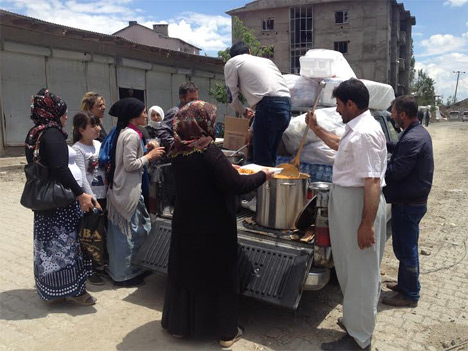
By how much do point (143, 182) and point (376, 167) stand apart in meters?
2.47

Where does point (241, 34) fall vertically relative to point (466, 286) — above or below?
above

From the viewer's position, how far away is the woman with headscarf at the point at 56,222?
130 inches

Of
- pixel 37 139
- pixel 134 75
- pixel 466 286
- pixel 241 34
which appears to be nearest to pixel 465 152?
pixel 241 34

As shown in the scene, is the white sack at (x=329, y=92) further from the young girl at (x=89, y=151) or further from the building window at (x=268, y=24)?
the building window at (x=268, y=24)

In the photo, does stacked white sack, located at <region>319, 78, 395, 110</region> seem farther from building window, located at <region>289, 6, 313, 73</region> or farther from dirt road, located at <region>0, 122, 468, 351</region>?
building window, located at <region>289, 6, 313, 73</region>

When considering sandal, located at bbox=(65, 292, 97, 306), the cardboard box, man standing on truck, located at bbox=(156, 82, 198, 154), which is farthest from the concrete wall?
sandal, located at bbox=(65, 292, 97, 306)

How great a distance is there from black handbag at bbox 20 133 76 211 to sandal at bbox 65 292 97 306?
2.96 ft

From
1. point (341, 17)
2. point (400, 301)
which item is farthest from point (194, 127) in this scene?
point (341, 17)

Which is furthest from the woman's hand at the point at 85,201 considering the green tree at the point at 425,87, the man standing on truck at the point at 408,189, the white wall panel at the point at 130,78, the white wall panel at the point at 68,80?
the green tree at the point at 425,87

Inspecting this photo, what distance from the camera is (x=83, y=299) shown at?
12.1 feet

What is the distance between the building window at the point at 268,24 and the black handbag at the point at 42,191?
39513mm

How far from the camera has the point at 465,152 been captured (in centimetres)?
1772

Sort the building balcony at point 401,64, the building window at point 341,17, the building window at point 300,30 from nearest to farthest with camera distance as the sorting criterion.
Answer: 1. the building window at point 341,17
2. the building window at point 300,30
3. the building balcony at point 401,64

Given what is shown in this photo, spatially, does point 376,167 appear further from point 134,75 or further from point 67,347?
point 134,75
